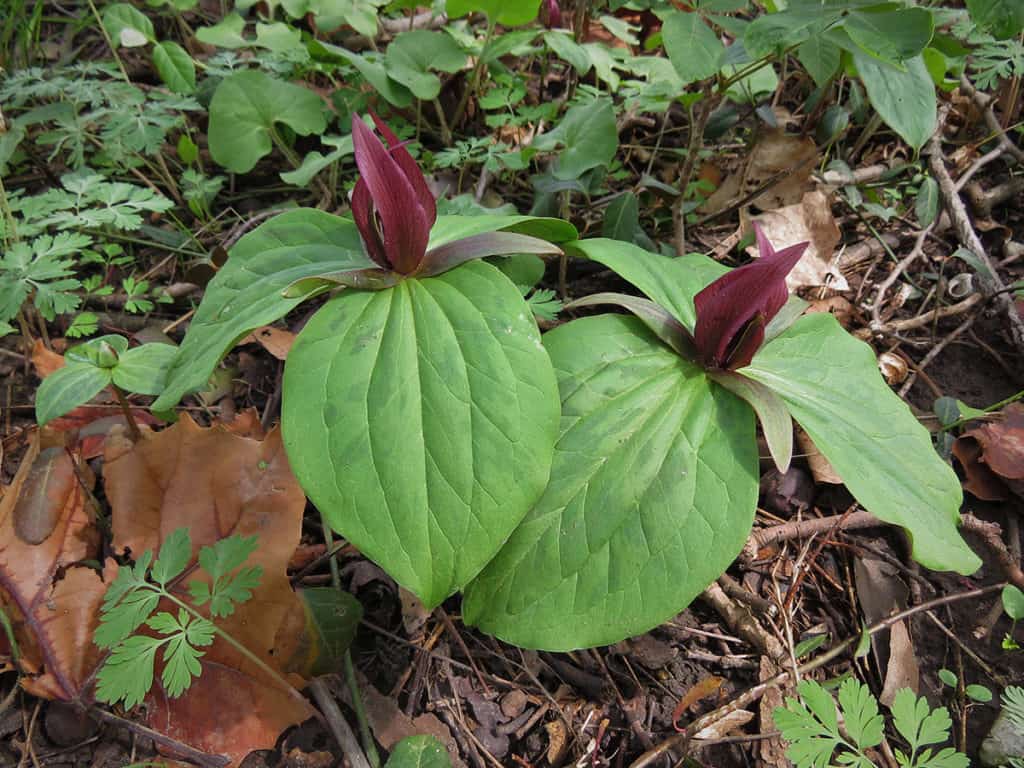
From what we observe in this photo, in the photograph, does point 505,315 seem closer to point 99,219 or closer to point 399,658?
point 399,658

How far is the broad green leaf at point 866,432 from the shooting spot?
119 cm

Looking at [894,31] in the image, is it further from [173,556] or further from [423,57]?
[173,556]

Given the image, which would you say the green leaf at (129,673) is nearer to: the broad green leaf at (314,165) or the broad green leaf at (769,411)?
the broad green leaf at (769,411)

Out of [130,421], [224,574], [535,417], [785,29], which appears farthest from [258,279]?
[785,29]

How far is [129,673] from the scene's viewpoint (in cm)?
112

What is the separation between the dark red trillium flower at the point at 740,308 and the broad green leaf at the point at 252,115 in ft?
5.28

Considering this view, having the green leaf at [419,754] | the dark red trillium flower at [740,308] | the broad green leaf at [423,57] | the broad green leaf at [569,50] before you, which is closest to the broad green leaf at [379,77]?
the broad green leaf at [423,57]

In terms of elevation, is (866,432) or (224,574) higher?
(866,432)

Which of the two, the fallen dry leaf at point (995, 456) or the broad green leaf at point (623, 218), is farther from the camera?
the broad green leaf at point (623, 218)

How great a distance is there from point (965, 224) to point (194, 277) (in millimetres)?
2534

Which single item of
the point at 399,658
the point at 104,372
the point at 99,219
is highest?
the point at 99,219

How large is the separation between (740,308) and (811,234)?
126 centimetres

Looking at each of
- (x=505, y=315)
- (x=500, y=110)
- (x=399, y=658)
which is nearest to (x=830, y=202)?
(x=500, y=110)

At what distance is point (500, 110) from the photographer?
2697 mm
